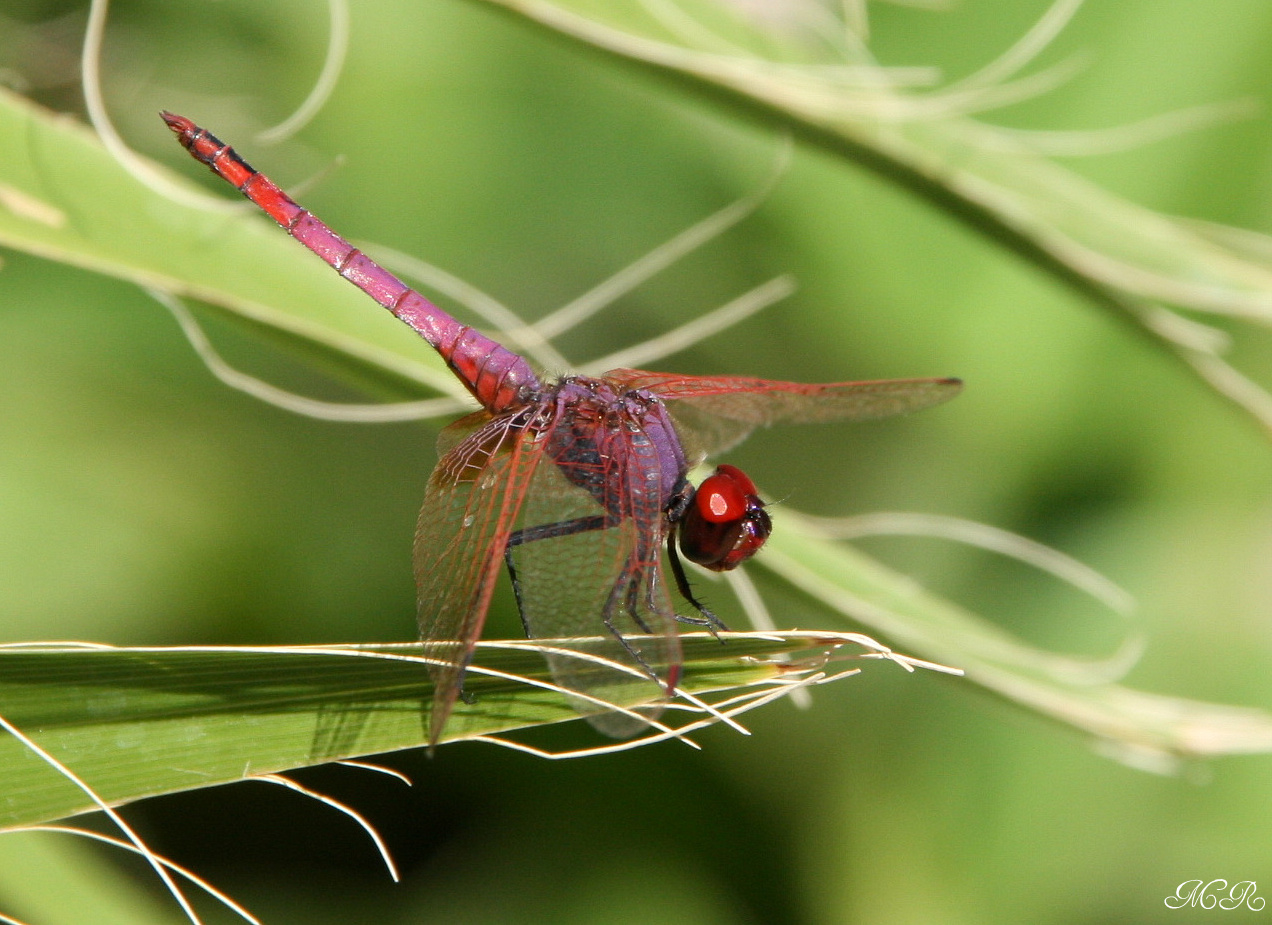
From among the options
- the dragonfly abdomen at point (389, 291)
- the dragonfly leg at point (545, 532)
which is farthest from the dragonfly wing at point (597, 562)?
the dragonfly abdomen at point (389, 291)

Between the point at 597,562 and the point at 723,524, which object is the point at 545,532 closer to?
the point at 597,562

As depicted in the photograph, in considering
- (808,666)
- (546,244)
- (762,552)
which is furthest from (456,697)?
(546,244)

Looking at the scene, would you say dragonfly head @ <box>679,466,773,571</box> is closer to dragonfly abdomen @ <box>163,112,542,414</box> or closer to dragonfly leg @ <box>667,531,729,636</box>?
dragonfly leg @ <box>667,531,729,636</box>

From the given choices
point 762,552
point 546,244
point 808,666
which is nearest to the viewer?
point 808,666

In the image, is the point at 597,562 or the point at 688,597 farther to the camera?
the point at 688,597

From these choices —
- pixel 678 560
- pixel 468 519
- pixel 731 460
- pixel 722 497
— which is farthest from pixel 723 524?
pixel 731 460

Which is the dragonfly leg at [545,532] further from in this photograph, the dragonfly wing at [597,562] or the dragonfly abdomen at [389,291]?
the dragonfly abdomen at [389,291]

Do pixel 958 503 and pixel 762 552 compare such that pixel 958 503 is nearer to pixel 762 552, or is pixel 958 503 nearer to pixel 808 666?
pixel 762 552
